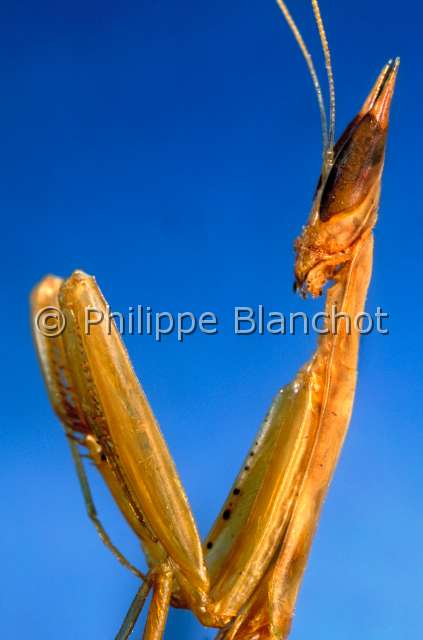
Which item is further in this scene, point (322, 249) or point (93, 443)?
point (322, 249)

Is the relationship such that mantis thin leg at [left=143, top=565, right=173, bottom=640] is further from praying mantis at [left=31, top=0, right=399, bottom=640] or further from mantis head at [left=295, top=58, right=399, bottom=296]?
mantis head at [left=295, top=58, right=399, bottom=296]

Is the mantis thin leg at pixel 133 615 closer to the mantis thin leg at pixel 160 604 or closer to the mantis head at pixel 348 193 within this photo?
the mantis thin leg at pixel 160 604

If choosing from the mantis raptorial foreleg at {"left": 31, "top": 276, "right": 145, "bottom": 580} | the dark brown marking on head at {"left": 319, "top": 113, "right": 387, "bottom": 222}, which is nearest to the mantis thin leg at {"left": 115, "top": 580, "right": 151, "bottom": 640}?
the mantis raptorial foreleg at {"left": 31, "top": 276, "right": 145, "bottom": 580}

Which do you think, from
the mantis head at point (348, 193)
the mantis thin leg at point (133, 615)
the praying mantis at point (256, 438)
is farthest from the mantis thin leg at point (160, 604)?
the mantis head at point (348, 193)

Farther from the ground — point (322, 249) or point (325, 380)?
point (322, 249)

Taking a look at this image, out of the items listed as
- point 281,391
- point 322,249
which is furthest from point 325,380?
point 322,249

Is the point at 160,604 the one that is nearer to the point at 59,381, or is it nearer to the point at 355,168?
the point at 59,381

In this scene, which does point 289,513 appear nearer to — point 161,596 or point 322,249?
point 161,596
